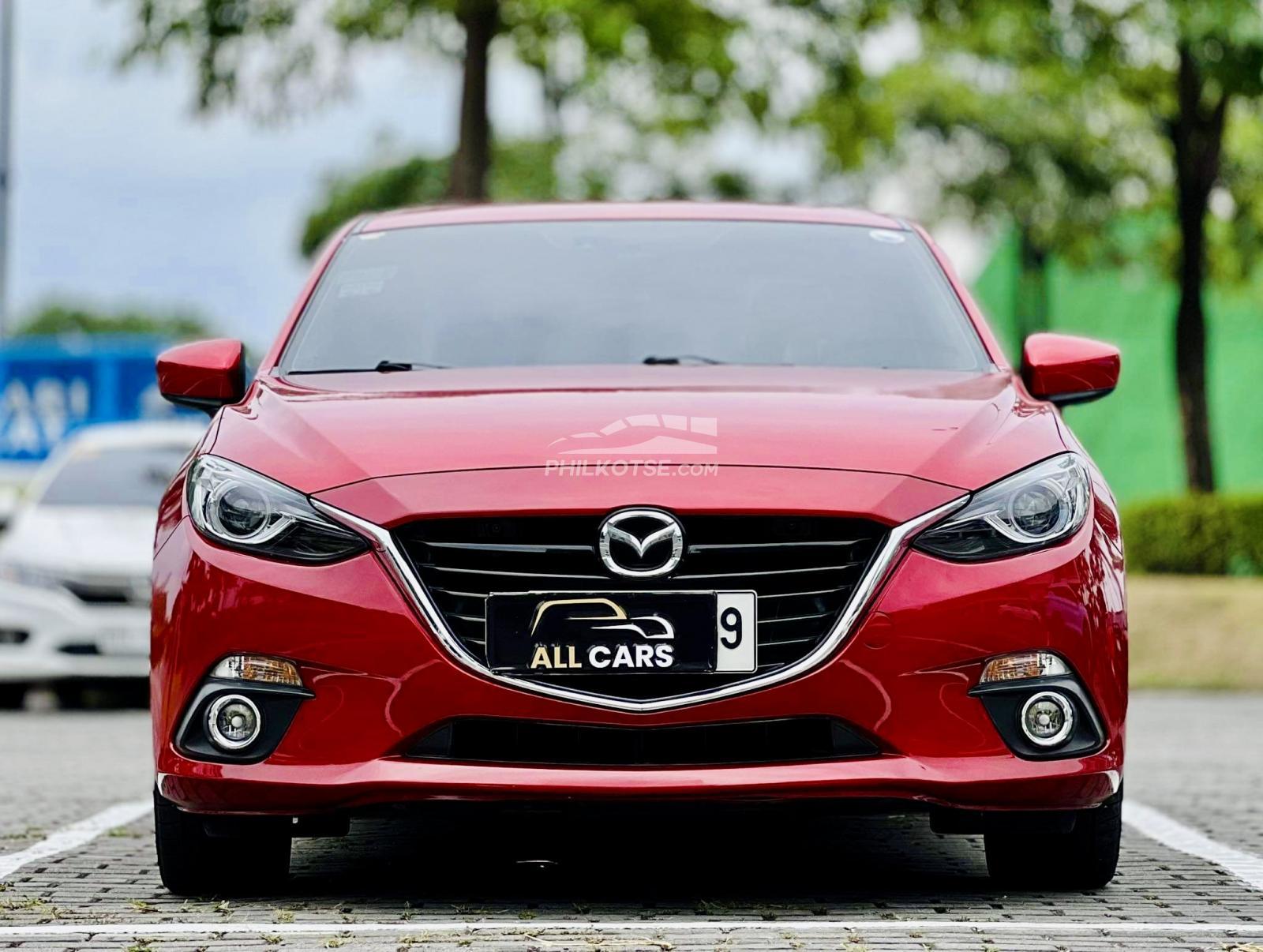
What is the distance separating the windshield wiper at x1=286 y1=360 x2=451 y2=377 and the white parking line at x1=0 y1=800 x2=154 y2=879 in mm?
1468

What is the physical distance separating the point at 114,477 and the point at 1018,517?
10.0 m

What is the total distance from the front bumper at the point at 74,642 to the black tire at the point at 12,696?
3.71 ft

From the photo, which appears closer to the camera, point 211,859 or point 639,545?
point 639,545

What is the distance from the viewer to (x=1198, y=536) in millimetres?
19250

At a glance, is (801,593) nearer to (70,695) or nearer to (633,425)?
(633,425)

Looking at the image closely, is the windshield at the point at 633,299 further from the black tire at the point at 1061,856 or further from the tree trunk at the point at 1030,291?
the tree trunk at the point at 1030,291

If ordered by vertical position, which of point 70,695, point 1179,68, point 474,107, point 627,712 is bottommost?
point 70,695

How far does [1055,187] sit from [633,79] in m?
10.5

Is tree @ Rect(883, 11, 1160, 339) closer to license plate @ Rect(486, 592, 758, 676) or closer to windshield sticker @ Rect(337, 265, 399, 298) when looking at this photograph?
windshield sticker @ Rect(337, 265, 399, 298)

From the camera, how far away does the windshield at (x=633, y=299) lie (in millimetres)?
5793

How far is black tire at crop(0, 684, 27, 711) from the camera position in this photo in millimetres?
13914

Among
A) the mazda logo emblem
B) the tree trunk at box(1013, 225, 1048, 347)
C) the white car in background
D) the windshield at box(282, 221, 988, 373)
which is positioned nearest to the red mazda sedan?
the mazda logo emblem

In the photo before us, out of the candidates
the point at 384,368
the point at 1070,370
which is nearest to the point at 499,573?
the point at 384,368

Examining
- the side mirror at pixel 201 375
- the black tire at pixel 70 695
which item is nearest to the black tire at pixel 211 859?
the side mirror at pixel 201 375
